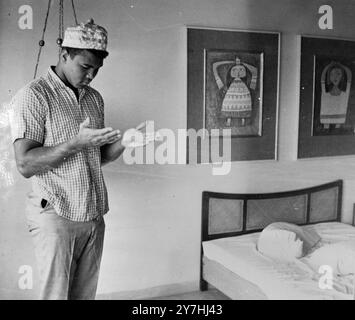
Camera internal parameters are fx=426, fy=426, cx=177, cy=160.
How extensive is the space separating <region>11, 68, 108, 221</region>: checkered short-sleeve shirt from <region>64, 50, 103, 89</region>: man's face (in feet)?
0.10

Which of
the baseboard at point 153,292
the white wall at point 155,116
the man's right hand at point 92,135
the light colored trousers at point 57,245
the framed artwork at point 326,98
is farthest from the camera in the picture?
the framed artwork at point 326,98

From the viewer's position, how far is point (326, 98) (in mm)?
1598

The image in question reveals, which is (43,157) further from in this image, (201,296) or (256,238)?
(256,238)

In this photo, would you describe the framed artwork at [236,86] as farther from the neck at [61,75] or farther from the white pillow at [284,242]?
the neck at [61,75]

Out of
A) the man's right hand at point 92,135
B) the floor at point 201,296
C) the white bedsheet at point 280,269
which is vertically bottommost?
the floor at point 201,296

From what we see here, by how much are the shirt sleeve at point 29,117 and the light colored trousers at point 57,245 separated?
19 centimetres

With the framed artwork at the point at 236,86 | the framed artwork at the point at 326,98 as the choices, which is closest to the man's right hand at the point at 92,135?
the framed artwork at the point at 236,86

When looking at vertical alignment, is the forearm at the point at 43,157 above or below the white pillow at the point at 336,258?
above

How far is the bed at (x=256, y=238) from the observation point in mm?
1383

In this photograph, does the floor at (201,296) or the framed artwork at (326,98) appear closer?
the floor at (201,296)

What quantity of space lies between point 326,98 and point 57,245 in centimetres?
109

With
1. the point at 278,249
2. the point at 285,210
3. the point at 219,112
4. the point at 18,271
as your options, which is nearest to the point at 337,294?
the point at 278,249
